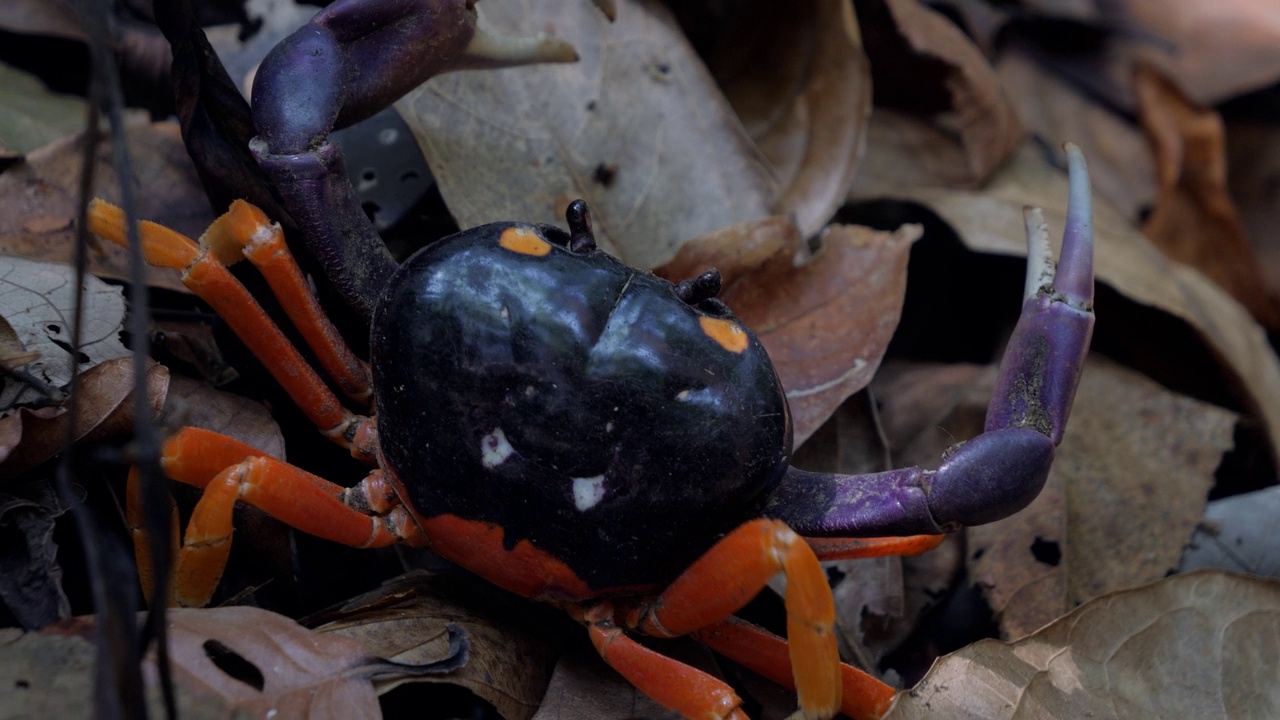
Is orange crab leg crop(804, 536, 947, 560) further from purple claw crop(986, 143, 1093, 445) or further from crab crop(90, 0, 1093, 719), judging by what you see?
purple claw crop(986, 143, 1093, 445)

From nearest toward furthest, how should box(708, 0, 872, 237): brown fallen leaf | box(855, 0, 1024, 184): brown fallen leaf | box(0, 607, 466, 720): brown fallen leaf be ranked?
box(0, 607, 466, 720): brown fallen leaf < box(708, 0, 872, 237): brown fallen leaf < box(855, 0, 1024, 184): brown fallen leaf

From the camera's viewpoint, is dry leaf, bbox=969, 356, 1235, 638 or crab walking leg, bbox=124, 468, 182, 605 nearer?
crab walking leg, bbox=124, 468, 182, 605

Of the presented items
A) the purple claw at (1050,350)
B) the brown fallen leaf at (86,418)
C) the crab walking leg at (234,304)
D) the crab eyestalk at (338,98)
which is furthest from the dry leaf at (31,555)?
the purple claw at (1050,350)

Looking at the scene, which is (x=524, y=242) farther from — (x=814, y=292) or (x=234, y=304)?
(x=814, y=292)

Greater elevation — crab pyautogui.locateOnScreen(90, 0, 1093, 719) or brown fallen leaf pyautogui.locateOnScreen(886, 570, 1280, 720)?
crab pyautogui.locateOnScreen(90, 0, 1093, 719)

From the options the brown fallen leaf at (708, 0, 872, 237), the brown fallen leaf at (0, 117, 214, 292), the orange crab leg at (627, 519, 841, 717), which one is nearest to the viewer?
the orange crab leg at (627, 519, 841, 717)

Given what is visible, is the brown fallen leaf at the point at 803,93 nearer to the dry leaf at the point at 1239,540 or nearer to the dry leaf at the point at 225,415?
→ the dry leaf at the point at 1239,540

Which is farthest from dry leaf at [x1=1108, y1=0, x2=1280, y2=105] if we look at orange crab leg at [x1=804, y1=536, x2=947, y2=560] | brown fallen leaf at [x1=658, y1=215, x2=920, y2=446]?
orange crab leg at [x1=804, y1=536, x2=947, y2=560]
